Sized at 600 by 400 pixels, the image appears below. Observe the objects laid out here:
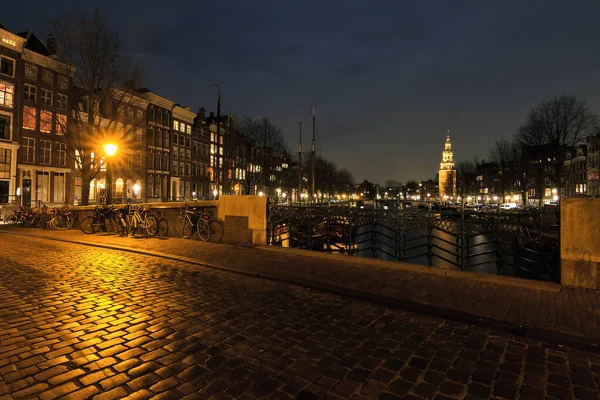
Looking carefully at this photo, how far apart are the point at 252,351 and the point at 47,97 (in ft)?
147

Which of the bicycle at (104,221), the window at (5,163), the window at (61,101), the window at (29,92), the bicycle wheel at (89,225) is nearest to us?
the bicycle at (104,221)

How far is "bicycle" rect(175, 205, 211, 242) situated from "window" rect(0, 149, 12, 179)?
29.9m

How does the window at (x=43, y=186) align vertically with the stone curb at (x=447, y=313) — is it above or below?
above

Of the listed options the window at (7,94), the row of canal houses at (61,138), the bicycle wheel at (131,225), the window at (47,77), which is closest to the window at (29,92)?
the row of canal houses at (61,138)

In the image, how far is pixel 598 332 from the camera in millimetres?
4840

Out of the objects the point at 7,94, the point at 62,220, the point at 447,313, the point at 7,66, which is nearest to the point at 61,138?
the point at 7,94

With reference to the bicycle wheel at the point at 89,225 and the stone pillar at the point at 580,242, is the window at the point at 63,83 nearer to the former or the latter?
the bicycle wheel at the point at 89,225

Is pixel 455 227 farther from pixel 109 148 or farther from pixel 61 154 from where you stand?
pixel 61 154

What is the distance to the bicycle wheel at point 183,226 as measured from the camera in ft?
45.3

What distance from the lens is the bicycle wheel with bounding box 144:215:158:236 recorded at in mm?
14625

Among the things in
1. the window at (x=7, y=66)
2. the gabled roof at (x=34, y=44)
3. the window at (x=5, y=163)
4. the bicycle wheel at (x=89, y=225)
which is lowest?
the bicycle wheel at (x=89, y=225)

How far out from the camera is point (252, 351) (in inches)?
165

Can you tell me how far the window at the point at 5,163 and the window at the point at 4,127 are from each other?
1.30 meters

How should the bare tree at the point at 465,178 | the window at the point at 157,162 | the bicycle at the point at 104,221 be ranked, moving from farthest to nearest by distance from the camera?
the bare tree at the point at 465,178 < the window at the point at 157,162 < the bicycle at the point at 104,221
